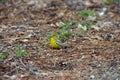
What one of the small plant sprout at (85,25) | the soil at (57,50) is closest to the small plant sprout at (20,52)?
the soil at (57,50)

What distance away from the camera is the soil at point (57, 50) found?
352 centimetres

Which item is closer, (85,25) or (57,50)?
(57,50)

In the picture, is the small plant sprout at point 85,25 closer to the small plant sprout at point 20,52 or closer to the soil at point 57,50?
the soil at point 57,50

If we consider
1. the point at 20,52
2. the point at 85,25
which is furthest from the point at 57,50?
the point at 85,25

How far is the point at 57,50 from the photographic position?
4008mm

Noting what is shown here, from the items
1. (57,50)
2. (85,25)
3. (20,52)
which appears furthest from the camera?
(85,25)

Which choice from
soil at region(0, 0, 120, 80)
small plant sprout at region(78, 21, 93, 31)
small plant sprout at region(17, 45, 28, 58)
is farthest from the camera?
small plant sprout at region(78, 21, 93, 31)

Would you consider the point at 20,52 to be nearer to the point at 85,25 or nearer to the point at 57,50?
the point at 57,50

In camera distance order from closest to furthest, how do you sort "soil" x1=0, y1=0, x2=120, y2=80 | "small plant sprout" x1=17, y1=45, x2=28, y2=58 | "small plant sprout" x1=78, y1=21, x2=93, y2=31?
"soil" x1=0, y1=0, x2=120, y2=80, "small plant sprout" x1=17, y1=45, x2=28, y2=58, "small plant sprout" x1=78, y1=21, x2=93, y2=31

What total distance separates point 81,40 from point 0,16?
1.26 m

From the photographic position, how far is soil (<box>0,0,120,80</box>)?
11.5 feet

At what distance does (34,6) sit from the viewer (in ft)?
17.9

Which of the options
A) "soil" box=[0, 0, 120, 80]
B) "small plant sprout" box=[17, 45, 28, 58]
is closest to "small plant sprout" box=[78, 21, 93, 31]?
"soil" box=[0, 0, 120, 80]

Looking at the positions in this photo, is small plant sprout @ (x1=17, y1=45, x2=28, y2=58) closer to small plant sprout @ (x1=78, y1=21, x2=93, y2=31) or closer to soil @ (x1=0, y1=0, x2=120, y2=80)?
soil @ (x1=0, y1=0, x2=120, y2=80)
